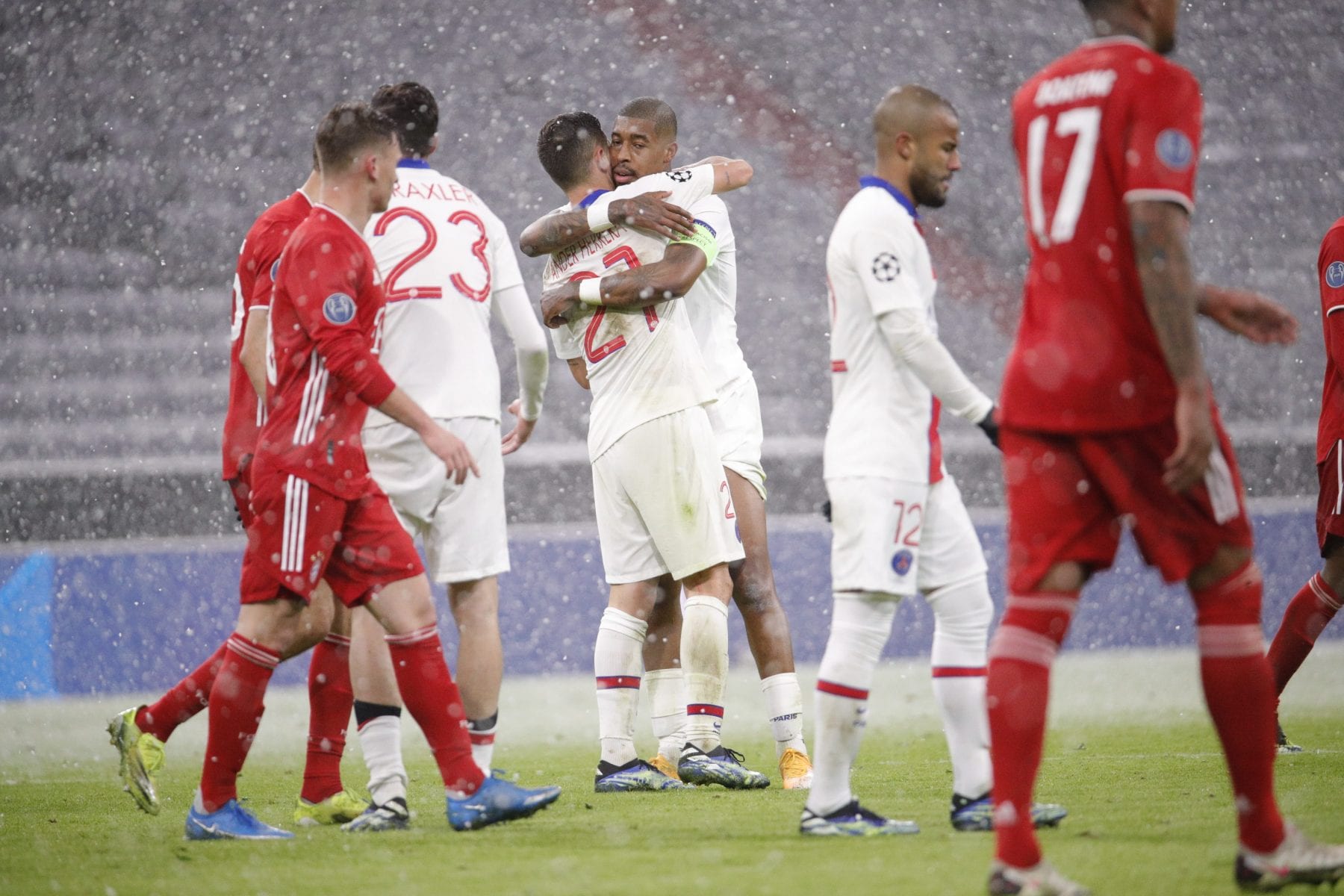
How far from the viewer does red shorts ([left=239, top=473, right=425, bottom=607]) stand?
336 centimetres

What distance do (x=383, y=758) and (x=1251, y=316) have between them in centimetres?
227

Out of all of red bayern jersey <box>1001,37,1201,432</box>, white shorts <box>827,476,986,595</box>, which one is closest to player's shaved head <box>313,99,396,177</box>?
white shorts <box>827,476,986,595</box>

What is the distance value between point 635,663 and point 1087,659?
499 centimetres

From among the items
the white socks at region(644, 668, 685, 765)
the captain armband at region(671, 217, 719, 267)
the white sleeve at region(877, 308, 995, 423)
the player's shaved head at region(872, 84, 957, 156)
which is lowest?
the white socks at region(644, 668, 685, 765)

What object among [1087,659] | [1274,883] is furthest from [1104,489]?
[1087,659]

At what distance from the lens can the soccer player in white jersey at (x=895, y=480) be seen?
3.19 m

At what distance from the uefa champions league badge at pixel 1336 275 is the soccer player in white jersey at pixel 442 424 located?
2708 millimetres

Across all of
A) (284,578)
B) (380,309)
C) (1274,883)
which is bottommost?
(1274,883)

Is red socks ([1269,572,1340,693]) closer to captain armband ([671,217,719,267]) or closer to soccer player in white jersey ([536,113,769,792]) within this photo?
soccer player in white jersey ([536,113,769,792])

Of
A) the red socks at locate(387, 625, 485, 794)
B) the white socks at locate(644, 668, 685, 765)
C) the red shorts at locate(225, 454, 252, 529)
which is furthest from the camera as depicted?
the white socks at locate(644, 668, 685, 765)

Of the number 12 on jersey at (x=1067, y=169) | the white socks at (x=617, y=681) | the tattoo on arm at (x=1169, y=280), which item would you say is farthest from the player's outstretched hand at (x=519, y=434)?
the tattoo on arm at (x=1169, y=280)

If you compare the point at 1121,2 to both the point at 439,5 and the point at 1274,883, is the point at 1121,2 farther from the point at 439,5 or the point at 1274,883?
the point at 439,5

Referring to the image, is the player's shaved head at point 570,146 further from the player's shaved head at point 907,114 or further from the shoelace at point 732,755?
the shoelace at point 732,755

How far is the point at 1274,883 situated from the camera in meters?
2.56
